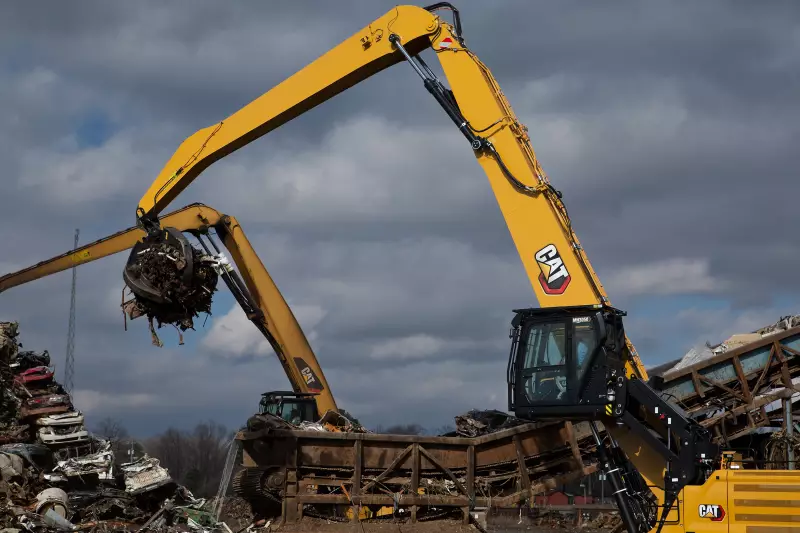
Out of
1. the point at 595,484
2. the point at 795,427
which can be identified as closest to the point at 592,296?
the point at 795,427

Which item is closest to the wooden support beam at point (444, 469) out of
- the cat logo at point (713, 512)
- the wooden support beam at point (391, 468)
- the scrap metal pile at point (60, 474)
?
the wooden support beam at point (391, 468)

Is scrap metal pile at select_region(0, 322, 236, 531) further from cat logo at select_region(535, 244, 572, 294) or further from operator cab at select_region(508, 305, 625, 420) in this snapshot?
operator cab at select_region(508, 305, 625, 420)

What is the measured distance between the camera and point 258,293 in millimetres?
22969

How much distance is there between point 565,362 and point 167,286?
8.28 m

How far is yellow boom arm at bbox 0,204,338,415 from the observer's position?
896 inches

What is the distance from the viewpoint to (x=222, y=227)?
2314 cm

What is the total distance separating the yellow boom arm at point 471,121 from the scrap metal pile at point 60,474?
645cm

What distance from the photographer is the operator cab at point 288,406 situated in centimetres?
1956

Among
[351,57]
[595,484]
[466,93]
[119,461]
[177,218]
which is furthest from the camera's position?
[595,484]

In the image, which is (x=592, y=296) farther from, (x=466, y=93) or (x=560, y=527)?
(x=560, y=527)

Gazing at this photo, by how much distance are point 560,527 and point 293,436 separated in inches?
296

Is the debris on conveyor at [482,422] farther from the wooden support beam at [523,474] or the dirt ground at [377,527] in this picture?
the dirt ground at [377,527]

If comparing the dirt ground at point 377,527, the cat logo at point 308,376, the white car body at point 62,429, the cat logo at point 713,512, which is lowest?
the dirt ground at point 377,527

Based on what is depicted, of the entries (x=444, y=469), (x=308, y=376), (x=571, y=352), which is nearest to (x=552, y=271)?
(x=571, y=352)
